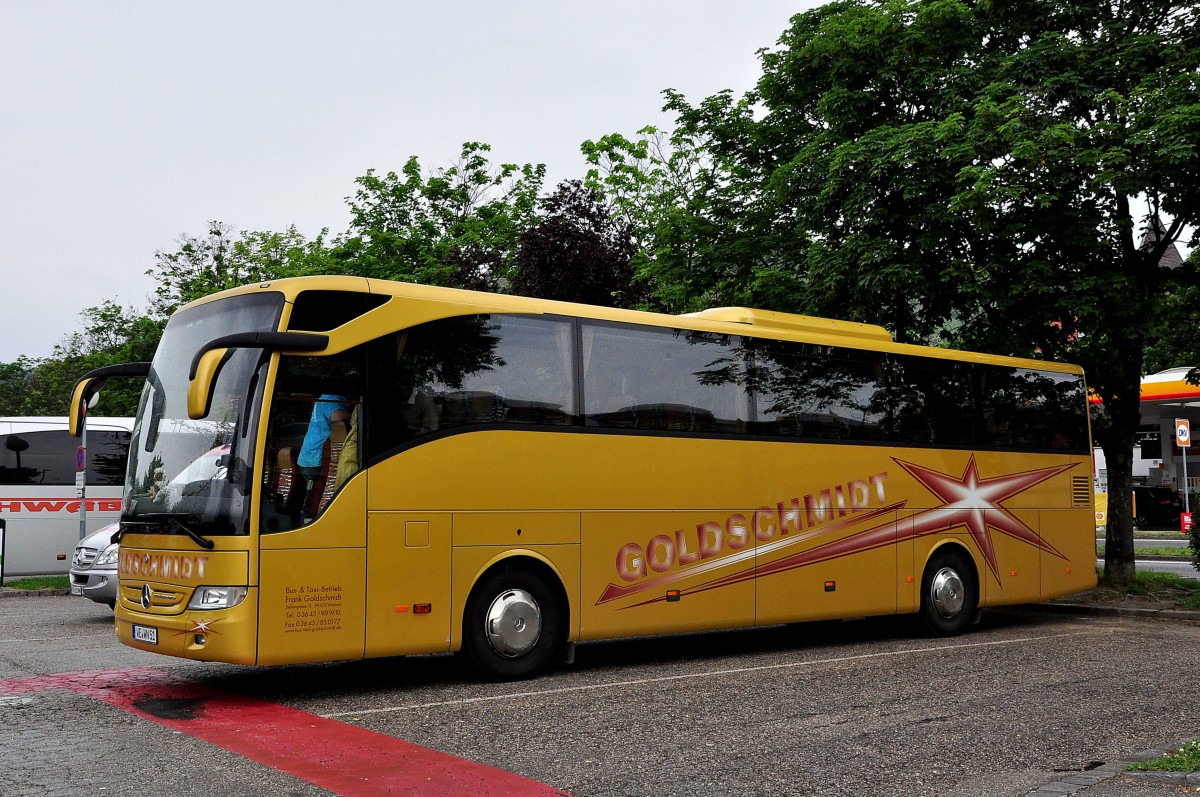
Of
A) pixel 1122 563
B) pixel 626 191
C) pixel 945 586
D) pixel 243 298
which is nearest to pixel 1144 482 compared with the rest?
pixel 626 191

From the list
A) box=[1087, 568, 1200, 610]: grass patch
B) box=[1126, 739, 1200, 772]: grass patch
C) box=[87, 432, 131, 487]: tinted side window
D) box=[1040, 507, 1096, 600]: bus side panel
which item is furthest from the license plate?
box=[87, 432, 131, 487]: tinted side window

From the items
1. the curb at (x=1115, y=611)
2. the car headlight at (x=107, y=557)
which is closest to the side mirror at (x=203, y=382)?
the car headlight at (x=107, y=557)

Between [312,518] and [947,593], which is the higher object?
[312,518]

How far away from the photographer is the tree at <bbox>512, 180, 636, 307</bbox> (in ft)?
97.6

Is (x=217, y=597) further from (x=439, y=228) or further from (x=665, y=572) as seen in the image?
(x=439, y=228)

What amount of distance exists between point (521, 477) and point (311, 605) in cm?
230

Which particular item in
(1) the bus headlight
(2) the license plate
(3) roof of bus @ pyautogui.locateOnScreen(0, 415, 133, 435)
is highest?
(3) roof of bus @ pyautogui.locateOnScreen(0, 415, 133, 435)

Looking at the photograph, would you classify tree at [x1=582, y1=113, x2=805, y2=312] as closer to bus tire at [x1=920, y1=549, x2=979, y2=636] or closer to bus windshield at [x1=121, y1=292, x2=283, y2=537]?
bus tire at [x1=920, y1=549, x2=979, y2=636]

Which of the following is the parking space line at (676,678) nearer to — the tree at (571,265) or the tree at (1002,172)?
the tree at (1002,172)

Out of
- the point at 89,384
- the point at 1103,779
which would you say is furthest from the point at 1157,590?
the point at 89,384

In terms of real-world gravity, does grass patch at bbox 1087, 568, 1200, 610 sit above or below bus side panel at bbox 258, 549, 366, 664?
below

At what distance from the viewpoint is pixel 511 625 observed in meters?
10.4

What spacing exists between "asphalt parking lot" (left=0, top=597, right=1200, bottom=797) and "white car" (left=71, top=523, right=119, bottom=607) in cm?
322

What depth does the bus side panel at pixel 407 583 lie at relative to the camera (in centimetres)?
955
